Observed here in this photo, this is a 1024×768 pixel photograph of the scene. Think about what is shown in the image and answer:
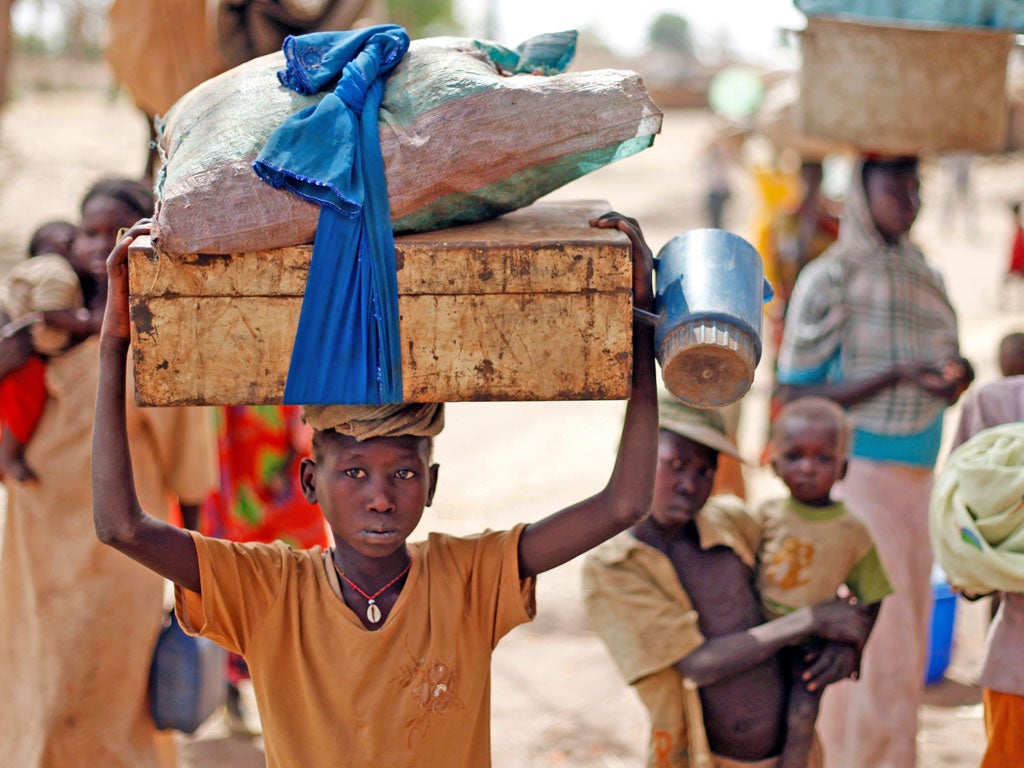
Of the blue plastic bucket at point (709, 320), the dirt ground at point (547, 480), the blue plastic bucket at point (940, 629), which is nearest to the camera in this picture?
the blue plastic bucket at point (709, 320)

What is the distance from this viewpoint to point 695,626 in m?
2.94

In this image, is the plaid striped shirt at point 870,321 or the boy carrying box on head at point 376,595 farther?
the plaid striped shirt at point 870,321

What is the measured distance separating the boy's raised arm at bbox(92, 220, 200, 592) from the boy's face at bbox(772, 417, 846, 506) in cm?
166

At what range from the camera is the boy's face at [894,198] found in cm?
441

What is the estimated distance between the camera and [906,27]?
13.7 ft

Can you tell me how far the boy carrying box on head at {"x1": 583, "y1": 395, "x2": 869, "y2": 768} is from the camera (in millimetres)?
2934

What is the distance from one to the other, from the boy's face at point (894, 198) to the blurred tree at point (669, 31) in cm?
5249

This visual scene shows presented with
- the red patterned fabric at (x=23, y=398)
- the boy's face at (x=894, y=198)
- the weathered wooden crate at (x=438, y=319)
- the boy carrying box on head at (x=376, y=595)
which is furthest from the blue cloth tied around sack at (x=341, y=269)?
the boy's face at (x=894, y=198)

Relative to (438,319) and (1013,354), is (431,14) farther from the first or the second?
(438,319)

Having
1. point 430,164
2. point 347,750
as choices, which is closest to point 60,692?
point 347,750

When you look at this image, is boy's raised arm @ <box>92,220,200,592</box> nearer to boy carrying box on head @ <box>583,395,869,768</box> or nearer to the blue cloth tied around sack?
the blue cloth tied around sack

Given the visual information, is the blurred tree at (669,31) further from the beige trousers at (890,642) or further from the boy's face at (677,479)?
the boy's face at (677,479)

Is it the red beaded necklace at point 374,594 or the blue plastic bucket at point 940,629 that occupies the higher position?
the red beaded necklace at point 374,594

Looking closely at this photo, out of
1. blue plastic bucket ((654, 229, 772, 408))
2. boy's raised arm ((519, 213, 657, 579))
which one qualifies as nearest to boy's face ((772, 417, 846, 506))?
boy's raised arm ((519, 213, 657, 579))
